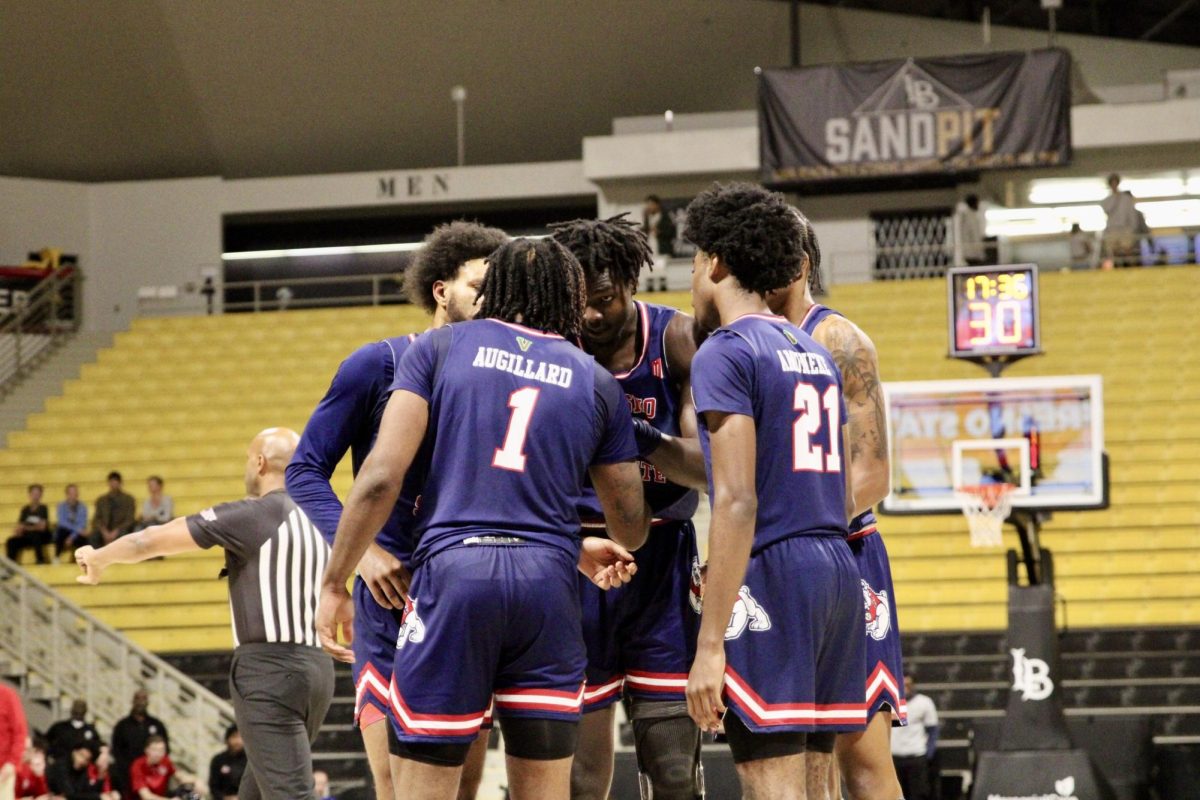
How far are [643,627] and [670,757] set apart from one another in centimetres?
36

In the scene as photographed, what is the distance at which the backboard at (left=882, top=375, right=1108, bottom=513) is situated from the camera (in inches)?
429

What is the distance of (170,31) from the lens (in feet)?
71.4

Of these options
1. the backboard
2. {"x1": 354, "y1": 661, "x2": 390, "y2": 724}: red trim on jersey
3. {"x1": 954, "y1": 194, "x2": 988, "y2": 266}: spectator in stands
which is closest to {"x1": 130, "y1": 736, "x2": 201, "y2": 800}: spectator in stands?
the backboard

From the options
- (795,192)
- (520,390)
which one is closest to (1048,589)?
(520,390)

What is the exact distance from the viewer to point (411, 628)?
372 centimetres

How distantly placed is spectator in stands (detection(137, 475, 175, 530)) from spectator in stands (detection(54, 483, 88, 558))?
1.96ft

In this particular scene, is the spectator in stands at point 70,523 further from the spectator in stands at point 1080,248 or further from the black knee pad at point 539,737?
the black knee pad at point 539,737

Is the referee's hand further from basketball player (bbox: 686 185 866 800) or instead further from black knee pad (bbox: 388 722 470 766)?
basketball player (bbox: 686 185 866 800)

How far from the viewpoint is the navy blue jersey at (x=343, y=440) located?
4355 mm

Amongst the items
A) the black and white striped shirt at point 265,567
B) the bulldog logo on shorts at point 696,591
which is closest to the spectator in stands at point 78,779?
the black and white striped shirt at point 265,567

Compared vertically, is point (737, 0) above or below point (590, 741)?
above

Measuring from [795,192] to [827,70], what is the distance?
2.38m

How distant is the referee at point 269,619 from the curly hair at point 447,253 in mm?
1590

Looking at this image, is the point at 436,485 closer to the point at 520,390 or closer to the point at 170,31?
the point at 520,390
